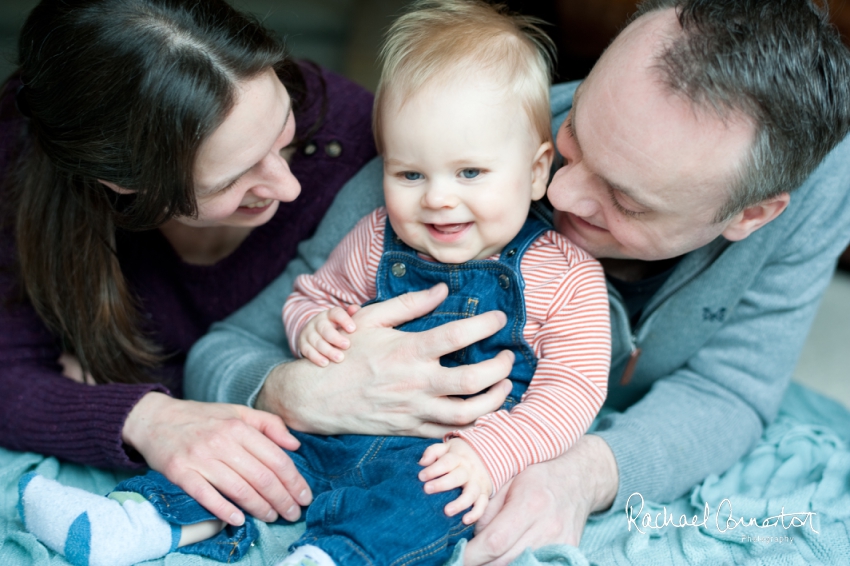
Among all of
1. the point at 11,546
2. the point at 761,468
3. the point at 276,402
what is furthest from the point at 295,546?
the point at 761,468

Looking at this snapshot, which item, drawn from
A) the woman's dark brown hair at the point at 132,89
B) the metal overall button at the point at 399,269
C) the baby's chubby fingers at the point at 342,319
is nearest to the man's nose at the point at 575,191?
the metal overall button at the point at 399,269

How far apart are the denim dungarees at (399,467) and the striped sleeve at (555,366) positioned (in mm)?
33

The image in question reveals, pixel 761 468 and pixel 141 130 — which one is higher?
pixel 141 130

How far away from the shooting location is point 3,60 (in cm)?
138

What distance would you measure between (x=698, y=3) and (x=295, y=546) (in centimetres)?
94

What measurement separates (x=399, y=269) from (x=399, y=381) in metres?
0.20

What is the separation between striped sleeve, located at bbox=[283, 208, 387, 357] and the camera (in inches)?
53.5

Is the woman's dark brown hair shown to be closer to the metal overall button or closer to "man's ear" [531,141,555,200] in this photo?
the metal overall button

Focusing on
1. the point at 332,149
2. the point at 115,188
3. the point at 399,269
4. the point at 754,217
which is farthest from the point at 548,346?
the point at 115,188

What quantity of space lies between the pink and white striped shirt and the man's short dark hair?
269mm

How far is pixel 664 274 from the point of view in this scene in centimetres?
144

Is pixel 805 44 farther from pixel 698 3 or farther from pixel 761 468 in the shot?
pixel 761 468

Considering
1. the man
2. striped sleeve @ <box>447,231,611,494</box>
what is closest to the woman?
the man

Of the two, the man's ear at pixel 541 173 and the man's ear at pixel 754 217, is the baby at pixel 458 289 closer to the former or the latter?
the man's ear at pixel 541 173
